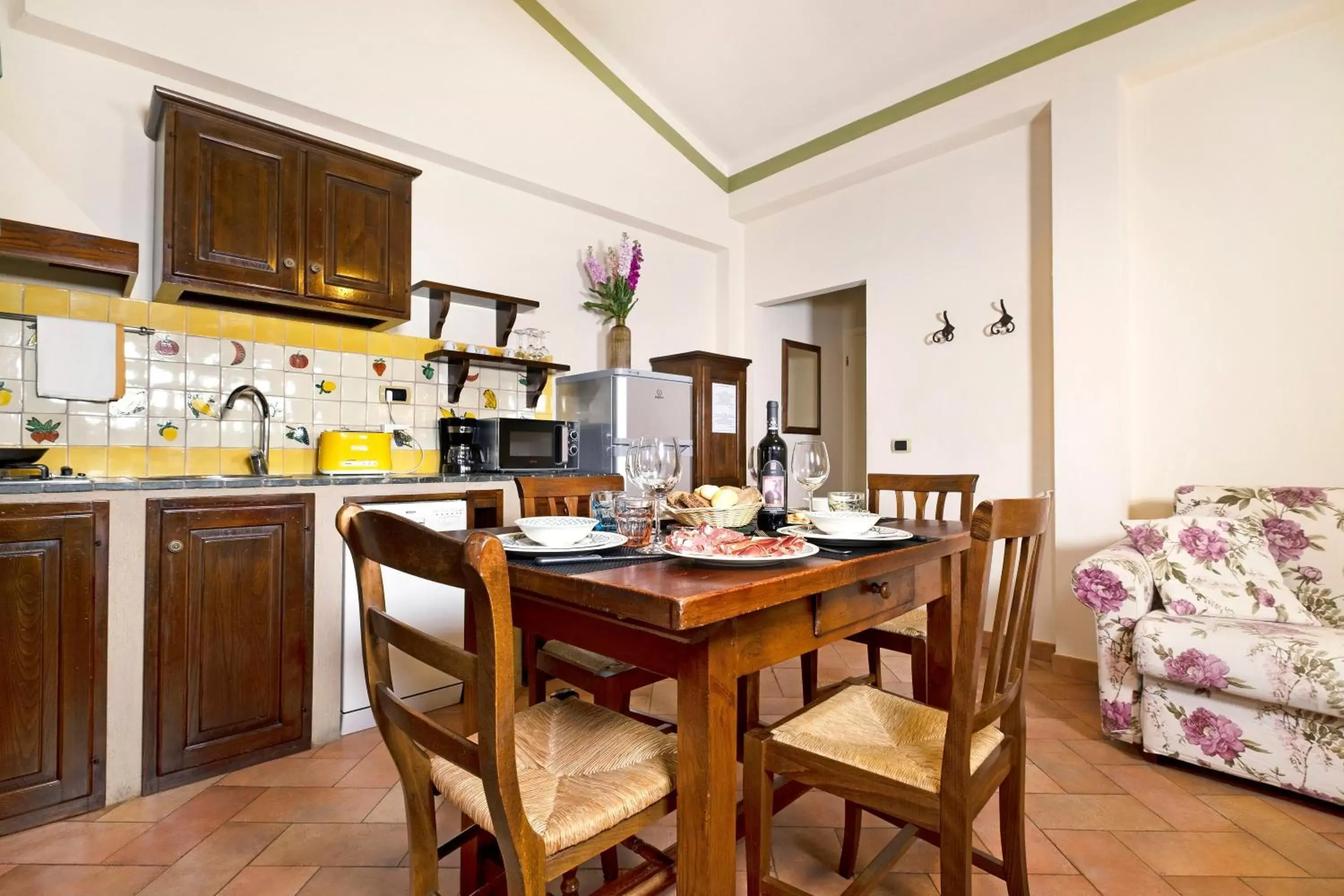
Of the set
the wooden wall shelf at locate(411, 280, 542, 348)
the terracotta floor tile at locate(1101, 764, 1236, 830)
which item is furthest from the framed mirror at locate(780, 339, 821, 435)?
the terracotta floor tile at locate(1101, 764, 1236, 830)

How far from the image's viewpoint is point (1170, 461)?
287cm

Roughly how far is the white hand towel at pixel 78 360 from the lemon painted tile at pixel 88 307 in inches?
2.9

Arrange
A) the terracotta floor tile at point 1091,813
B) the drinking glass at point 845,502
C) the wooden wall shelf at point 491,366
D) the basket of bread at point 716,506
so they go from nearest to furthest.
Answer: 1. the basket of bread at point 716,506
2. the drinking glass at point 845,502
3. the terracotta floor tile at point 1091,813
4. the wooden wall shelf at point 491,366

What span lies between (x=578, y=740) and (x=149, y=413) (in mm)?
2350

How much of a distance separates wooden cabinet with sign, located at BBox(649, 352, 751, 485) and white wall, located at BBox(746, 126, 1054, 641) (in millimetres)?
860

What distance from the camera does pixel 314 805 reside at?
5.97 ft

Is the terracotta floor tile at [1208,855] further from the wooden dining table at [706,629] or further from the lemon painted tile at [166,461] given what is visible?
the lemon painted tile at [166,461]

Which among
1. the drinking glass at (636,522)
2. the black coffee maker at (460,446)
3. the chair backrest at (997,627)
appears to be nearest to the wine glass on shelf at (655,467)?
the drinking glass at (636,522)

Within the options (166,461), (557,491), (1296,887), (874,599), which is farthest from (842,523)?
(166,461)

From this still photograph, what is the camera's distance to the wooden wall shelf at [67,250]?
194cm

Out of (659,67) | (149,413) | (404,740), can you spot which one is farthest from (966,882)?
(659,67)

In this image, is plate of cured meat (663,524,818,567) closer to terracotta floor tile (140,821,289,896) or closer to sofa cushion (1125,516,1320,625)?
terracotta floor tile (140,821,289,896)

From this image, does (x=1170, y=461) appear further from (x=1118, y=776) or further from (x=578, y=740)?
(x=578, y=740)

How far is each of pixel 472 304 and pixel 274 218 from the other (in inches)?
41.4
